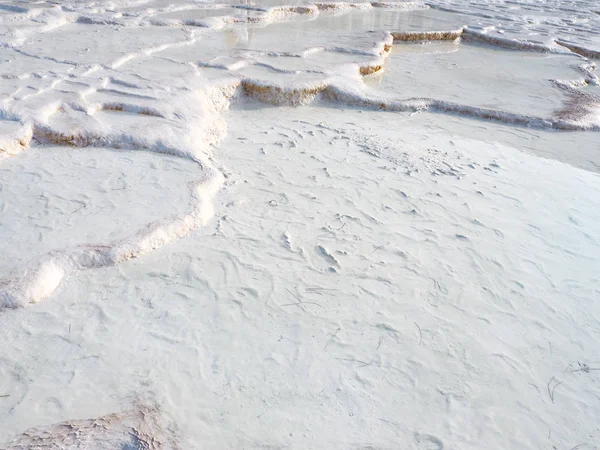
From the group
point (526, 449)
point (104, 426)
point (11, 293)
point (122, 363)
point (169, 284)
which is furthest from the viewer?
point (169, 284)

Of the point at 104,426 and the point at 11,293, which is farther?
the point at 11,293

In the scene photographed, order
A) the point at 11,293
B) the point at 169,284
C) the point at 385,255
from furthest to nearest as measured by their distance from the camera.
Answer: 1. the point at 385,255
2. the point at 169,284
3. the point at 11,293

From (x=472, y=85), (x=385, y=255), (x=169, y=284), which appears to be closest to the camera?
(x=169, y=284)

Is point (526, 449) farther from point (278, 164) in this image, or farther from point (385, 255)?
point (278, 164)

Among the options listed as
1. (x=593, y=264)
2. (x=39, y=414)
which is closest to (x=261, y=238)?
(x=39, y=414)

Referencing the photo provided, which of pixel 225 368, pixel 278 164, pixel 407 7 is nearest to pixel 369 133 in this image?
pixel 278 164

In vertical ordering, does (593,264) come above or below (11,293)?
below

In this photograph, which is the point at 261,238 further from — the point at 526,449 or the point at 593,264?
the point at 593,264

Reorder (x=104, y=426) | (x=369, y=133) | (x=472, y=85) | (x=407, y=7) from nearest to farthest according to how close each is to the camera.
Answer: (x=104, y=426)
(x=369, y=133)
(x=472, y=85)
(x=407, y=7)

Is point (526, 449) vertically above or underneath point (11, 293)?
underneath
